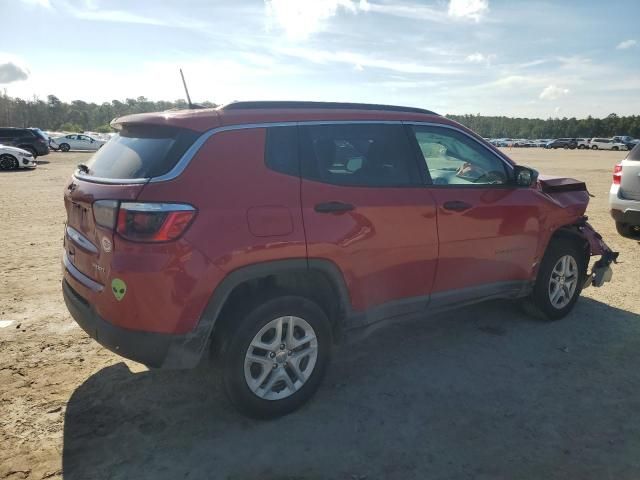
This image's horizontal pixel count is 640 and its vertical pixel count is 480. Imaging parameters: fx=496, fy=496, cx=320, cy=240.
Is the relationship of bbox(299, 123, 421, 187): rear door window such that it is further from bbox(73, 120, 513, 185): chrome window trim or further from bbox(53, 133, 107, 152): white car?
bbox(53, 133, 107, 152): white car

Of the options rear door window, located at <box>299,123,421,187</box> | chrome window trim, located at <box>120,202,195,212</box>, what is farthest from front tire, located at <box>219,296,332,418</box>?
rear door window, located at <box>299,123,421,187</box>

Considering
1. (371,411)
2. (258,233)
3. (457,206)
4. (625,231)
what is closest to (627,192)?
(625,231)

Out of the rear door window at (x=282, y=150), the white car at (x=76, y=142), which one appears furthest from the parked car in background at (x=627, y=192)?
the white car at (x=76, y=142)

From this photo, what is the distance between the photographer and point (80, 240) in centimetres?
310

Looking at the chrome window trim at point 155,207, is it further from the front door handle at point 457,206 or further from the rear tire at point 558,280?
the rear tire at point 558,280

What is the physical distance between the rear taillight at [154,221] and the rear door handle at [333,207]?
2.65 feet

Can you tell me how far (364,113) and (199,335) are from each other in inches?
74.7

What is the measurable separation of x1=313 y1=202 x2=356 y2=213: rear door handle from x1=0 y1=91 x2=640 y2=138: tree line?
6035cm

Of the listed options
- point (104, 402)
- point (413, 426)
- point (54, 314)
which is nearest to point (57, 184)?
point (54, 314)

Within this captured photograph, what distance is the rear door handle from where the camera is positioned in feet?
10.1

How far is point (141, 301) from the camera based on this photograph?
2.66 meters

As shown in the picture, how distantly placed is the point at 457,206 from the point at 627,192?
533cm

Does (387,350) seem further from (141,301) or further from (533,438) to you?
(141,301)

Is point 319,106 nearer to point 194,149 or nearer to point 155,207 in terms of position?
point 194,149
